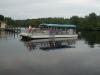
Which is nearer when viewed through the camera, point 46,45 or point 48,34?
point 46,45

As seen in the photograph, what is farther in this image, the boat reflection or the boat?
the boat

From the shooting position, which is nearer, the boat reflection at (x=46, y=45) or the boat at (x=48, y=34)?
the boat reflection at (x=46, y=45)

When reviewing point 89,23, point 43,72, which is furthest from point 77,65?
point 89,23

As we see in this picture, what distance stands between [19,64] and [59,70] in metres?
3.58

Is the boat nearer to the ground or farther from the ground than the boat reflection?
farther from the ground

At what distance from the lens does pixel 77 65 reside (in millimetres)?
17859

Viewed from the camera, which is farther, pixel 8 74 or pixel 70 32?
pixel 70 32

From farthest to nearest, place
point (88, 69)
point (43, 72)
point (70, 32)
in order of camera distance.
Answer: point (70, 32), point (88, 69), point (43, 72)

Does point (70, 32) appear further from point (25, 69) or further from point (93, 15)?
point (93, 15)

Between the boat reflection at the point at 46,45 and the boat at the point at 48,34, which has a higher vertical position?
the boat at the point at 48,34

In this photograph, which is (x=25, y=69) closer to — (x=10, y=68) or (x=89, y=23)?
(x=10, y=68)

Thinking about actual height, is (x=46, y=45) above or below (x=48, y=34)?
below

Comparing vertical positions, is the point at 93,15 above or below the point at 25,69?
above

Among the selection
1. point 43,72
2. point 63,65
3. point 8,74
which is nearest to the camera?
point 8,74
